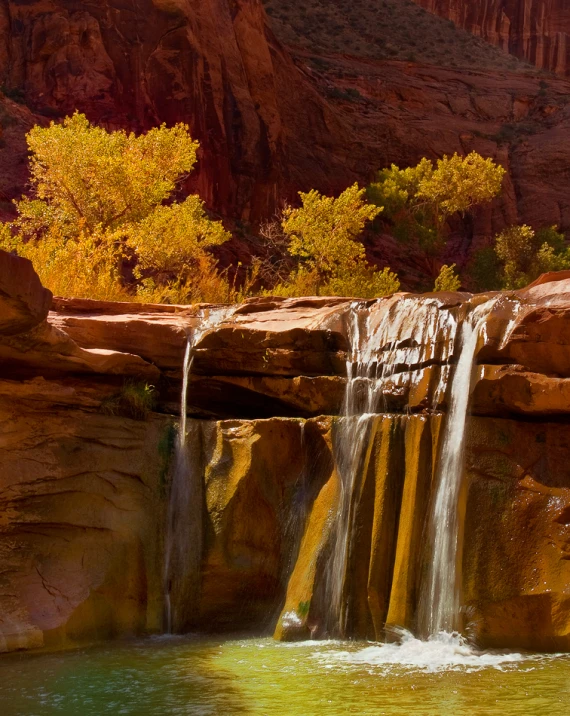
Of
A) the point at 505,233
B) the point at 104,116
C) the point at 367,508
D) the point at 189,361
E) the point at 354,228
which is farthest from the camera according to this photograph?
the point at 505,233

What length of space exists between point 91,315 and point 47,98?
25.3 metres

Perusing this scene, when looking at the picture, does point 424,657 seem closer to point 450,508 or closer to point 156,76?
point 450,508

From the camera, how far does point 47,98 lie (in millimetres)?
35438

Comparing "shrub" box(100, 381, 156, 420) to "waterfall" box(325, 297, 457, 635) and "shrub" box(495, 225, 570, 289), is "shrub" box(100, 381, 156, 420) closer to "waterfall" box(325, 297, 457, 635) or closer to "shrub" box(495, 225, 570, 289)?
"waterfall" box(325, 297, 457, 635)

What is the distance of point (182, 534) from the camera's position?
11758 mm

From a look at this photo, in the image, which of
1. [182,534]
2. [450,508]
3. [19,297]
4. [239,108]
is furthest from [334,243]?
[19,297]

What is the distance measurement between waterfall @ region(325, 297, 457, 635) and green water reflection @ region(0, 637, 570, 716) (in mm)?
1243

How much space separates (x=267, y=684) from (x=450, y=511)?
3317 millimetres

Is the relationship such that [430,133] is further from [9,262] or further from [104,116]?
[9,262]

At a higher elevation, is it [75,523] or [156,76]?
[156,76]

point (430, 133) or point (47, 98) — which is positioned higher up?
point (430, 133)

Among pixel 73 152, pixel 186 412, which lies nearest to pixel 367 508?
pixel 186 412

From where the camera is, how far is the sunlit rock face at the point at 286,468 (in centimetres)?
1031

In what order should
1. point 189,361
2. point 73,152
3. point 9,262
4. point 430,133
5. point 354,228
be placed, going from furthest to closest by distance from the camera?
1. point 430,133
2. point 354,228
3. point 73,152
4. point 189,361
5. point 9,262
